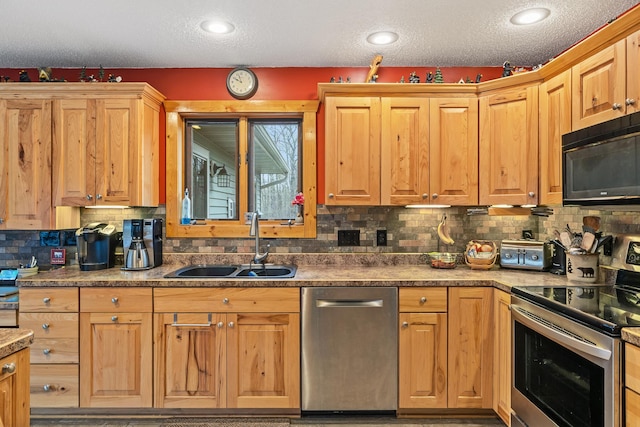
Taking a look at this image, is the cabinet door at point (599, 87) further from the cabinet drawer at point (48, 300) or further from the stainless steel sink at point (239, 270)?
the cabinet drawer at point (48, 300)

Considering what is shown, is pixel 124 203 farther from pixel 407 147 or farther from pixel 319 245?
pixel 407 147

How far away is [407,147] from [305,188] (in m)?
0.84

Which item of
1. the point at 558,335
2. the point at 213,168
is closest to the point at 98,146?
the point at 213,168

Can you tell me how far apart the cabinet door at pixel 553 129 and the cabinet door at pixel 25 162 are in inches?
130

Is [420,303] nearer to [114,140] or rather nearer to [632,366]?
[632,366]

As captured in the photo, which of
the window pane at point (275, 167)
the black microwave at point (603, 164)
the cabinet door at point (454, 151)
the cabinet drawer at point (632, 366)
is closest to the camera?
the cabinet drawer at point (632, 366)

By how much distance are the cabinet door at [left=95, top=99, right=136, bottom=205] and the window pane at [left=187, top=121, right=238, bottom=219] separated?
20.2 inches

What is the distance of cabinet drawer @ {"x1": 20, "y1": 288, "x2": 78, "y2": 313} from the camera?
2242mm

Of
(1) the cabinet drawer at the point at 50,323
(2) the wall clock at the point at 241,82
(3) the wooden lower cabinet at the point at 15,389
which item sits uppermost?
(2) the wall clock at the point at 241,82

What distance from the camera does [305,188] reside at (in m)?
2.92

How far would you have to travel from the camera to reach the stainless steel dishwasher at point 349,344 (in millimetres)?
2256

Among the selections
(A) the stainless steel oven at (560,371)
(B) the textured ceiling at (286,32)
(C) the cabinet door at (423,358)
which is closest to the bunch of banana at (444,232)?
(C) the cabinet door at (423,358)

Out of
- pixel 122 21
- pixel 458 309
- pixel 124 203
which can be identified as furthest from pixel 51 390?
pixel 458 309

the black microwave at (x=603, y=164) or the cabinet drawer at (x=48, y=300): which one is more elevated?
the black microwave at (x=603, y=164)
